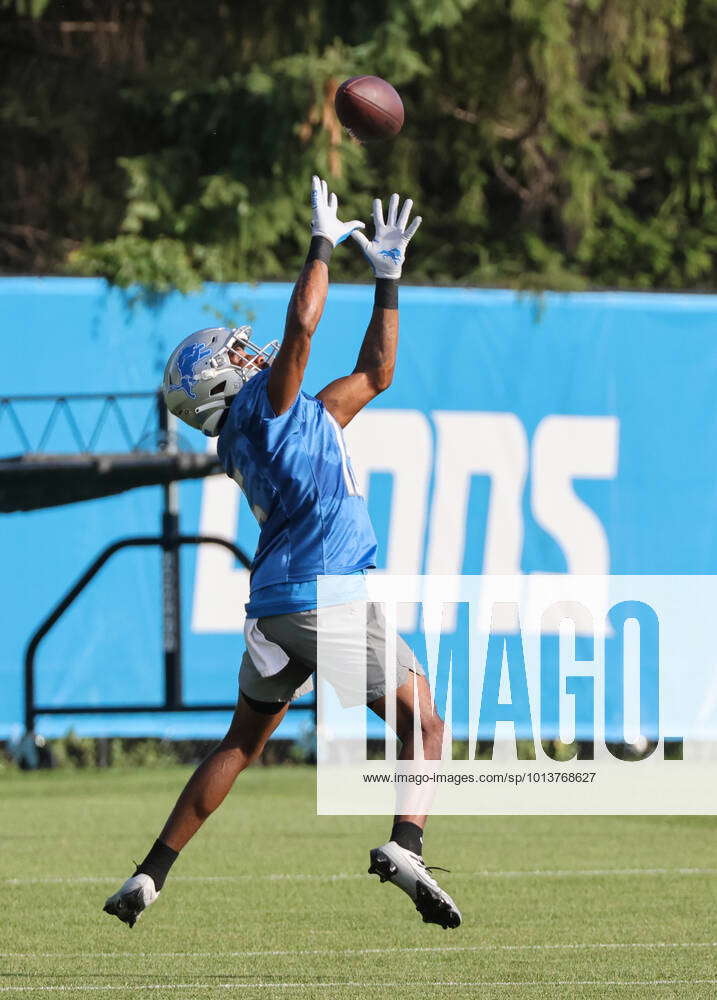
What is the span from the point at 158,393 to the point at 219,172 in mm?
3867

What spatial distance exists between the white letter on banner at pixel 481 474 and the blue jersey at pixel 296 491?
7.59m

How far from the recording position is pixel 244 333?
658 centimetres

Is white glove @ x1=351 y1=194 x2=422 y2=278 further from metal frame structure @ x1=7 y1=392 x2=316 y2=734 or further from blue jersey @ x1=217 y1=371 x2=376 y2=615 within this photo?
metal frame structure @ x1=7 y1=392 x2=316 y2=734

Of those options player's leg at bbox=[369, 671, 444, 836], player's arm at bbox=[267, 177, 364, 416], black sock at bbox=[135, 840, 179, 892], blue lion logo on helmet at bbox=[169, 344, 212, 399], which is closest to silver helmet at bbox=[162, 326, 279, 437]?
blue lion logo on helmet at bbox=[169, 344, 212, 399]

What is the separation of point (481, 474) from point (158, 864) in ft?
26.3

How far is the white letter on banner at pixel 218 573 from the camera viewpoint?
1364 centimetres

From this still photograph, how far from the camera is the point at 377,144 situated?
741 inches

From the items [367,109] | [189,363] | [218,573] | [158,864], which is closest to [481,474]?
[218,573]

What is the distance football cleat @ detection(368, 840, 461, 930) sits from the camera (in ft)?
19.4

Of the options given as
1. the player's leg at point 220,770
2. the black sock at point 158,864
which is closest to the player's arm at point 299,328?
the player's leg at point 220,770

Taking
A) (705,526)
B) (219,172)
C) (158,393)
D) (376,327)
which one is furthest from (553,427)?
(376,327)

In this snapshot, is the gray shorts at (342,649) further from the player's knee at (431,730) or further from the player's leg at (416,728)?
the player's knee at (431,730)

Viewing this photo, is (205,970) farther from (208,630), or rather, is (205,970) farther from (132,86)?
(132,86)

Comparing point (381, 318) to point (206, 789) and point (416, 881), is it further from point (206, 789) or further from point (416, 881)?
point (416, 881)
